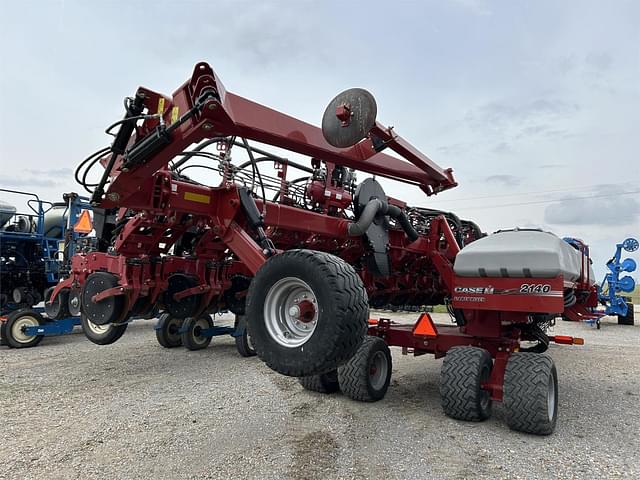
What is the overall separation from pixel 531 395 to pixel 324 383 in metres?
2.18

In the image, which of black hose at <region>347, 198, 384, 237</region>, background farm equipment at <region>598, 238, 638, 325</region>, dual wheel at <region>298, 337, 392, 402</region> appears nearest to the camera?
black hose at <region>347, 198, 384, 237</region>

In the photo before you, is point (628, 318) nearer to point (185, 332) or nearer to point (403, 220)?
point (403, 220)

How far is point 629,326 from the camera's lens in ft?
50.4

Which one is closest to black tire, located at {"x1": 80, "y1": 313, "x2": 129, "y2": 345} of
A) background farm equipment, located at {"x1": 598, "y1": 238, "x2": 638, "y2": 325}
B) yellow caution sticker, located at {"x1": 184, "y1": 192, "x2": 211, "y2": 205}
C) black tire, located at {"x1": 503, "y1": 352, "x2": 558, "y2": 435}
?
yellow caution sticker, located at {"x1": 184, "y1": 192, "x2": 211, "y2": 205}

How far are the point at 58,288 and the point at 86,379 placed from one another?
4.09 ft

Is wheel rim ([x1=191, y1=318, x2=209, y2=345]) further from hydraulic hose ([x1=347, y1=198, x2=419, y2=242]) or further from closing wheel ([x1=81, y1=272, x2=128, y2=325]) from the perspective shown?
hydraulic hose ([x1=347, y1=198, x2=419, y2=242])

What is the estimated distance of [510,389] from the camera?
445 centimetres

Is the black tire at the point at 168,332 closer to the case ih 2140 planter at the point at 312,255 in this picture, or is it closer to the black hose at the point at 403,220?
the case ih 2140 planter at the point at 312,255

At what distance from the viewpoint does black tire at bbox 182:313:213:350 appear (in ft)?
28.2

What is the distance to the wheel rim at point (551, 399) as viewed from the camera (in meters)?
4.38

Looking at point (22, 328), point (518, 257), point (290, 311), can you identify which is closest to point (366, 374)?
point (518, 257)

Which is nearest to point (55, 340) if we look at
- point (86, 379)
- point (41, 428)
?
point (86, 379)

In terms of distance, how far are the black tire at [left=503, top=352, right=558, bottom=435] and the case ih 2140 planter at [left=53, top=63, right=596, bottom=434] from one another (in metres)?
0.01

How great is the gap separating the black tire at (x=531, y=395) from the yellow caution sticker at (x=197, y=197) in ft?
10.6
